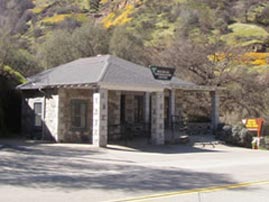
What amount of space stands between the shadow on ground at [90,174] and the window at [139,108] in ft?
30.4

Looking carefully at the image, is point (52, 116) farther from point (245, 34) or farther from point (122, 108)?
point (245, 34)

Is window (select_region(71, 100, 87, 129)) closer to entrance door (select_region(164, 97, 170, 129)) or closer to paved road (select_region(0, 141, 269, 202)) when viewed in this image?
paved road (select_region(0, 141, 269, 202))

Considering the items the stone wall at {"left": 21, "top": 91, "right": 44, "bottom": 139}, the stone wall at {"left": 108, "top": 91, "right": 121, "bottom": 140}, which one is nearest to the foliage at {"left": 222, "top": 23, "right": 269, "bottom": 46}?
the stone wall at {"left": 108, "top": 91, "right": 121, "bottom": 140}

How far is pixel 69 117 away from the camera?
2648 cm

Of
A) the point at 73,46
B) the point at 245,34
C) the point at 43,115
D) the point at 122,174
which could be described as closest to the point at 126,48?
the point at 73,46

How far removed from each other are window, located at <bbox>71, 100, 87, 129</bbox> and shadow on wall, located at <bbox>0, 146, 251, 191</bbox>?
19.8 feet

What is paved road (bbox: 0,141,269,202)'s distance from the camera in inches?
450

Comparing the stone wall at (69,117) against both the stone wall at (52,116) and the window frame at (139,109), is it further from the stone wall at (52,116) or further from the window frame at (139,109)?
the window frame at (139,109)

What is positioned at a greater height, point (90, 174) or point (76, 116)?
point (76, 116)

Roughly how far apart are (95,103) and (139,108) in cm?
613

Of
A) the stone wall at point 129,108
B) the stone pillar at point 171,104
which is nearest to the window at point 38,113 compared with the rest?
the stone wall at point 129,108

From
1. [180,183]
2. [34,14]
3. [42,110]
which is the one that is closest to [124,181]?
[180,183]

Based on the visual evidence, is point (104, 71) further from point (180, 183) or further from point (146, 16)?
point (146, 16)

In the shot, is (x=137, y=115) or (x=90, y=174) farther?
(x=137, y=115)
